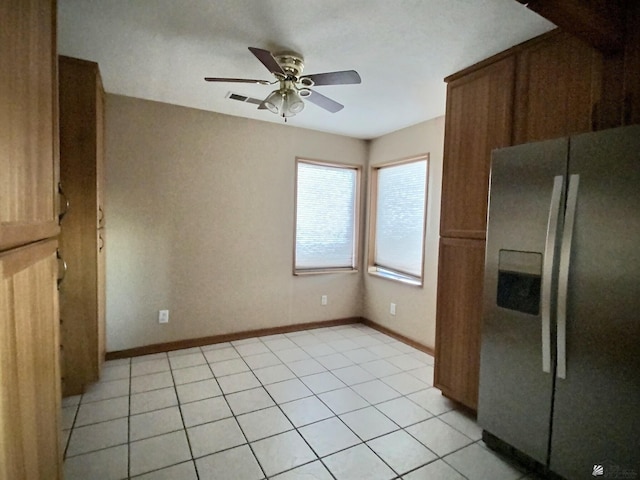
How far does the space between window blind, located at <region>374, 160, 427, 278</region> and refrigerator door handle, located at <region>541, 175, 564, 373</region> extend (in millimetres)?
1984

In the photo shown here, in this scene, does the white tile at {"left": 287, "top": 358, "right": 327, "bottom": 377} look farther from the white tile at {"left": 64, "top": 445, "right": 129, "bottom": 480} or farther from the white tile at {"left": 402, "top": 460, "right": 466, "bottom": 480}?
the white tile at {"left": 64, "top": 445, "right": 129, "bottom": 480}

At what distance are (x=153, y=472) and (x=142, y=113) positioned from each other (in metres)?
2.87

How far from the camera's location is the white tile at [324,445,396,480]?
1.73 meters

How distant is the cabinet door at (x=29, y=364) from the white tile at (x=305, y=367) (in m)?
1.88

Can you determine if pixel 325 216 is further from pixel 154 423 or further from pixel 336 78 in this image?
pixel 154 423

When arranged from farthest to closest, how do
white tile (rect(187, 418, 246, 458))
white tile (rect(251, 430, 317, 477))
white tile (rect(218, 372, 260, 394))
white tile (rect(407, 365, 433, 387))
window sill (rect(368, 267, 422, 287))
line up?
1. window sill (rect(368, 267, 422, 287))
2. white tile (rect(407, 365, 433, 387))
3. white tile (rect(218, 372, 260, 394))
4. white tile (rect(187, 418, 246, 458))
5. white tile (rect(251, 430, 317, 477))

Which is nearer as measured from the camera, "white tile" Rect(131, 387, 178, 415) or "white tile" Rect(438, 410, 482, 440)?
"white tile" Rect(438, 410, 482, 440)

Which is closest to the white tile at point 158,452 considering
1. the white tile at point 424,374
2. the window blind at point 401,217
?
the white tile at point 424,374

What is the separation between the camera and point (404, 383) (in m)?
2.75

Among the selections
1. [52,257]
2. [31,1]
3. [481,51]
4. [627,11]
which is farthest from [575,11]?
[52,257]

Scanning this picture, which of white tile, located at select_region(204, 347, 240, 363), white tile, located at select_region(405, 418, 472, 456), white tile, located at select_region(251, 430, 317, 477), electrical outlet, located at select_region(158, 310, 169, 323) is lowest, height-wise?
white tile, located at select_region(204, 347, 240, 363)

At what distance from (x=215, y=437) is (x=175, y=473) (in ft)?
1.03

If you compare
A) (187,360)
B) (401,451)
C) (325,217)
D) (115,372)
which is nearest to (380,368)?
(401,451)

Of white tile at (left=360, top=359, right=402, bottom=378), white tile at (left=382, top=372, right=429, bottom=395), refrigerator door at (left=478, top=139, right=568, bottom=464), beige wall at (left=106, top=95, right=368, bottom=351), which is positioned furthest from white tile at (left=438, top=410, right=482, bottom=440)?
beige wall at (left=106, top=95, right=368, bottom=351)
